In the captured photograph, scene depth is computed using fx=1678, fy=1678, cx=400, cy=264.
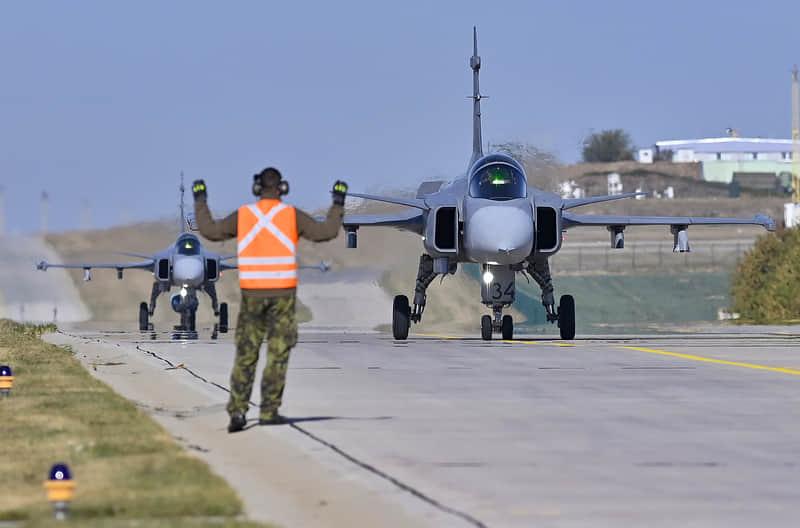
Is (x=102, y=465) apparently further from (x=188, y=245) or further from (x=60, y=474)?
(x=188, y=245)

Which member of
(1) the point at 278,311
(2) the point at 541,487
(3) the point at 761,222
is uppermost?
(3) the point at 761,222

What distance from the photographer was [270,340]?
13.2 m

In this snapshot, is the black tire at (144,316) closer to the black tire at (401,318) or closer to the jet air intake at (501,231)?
the black tire at (401,318)

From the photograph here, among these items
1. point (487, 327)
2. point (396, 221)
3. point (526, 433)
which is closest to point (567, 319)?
point (487, 327)

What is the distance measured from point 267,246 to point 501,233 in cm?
1551

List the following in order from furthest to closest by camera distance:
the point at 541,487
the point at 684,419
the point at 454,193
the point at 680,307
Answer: the point at 680,307, the point at 454,193, the point at 684,419, the point at 541,487

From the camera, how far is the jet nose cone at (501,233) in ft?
93.5

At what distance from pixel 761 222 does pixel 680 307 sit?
47.4 metres

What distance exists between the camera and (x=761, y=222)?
33.9 meters

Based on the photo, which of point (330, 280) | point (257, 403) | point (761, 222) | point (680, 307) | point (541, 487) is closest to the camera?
point (541, 487)

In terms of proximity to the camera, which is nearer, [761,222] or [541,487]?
[541,487]

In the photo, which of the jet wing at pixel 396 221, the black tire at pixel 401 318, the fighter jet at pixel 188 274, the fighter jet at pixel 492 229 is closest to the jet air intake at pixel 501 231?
the fighter jet at pixel 492 229

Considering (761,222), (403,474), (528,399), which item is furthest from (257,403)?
(761,222)

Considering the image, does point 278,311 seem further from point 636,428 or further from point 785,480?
point 785,480
